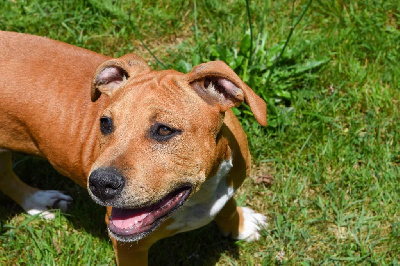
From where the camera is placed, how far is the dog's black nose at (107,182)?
10.8 ft

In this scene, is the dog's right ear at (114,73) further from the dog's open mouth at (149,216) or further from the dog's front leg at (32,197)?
the dog's front leg at (32,197)

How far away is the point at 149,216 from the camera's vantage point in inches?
143

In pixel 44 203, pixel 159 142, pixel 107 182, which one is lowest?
pixel 44 203

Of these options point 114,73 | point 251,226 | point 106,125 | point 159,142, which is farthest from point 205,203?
point 114,73

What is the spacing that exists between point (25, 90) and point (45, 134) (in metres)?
0.38

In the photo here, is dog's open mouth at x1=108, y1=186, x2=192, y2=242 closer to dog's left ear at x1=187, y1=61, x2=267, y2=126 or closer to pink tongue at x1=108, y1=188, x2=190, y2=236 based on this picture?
pink tongue at x1=108, y1=188, x2=190, y2=236

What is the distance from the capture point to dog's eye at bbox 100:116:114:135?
3.69 meters

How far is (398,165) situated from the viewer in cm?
544

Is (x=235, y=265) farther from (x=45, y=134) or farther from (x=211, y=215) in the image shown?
(x=45, y=134)

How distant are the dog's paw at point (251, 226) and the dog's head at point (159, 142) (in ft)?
4.54

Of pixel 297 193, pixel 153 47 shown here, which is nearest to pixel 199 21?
pixel 153 47

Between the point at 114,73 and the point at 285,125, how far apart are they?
2146 mm

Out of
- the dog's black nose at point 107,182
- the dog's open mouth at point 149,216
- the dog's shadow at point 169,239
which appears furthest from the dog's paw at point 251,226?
the dog's black nose at point 107,182

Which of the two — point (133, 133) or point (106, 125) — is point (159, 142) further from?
point (106, 125)
